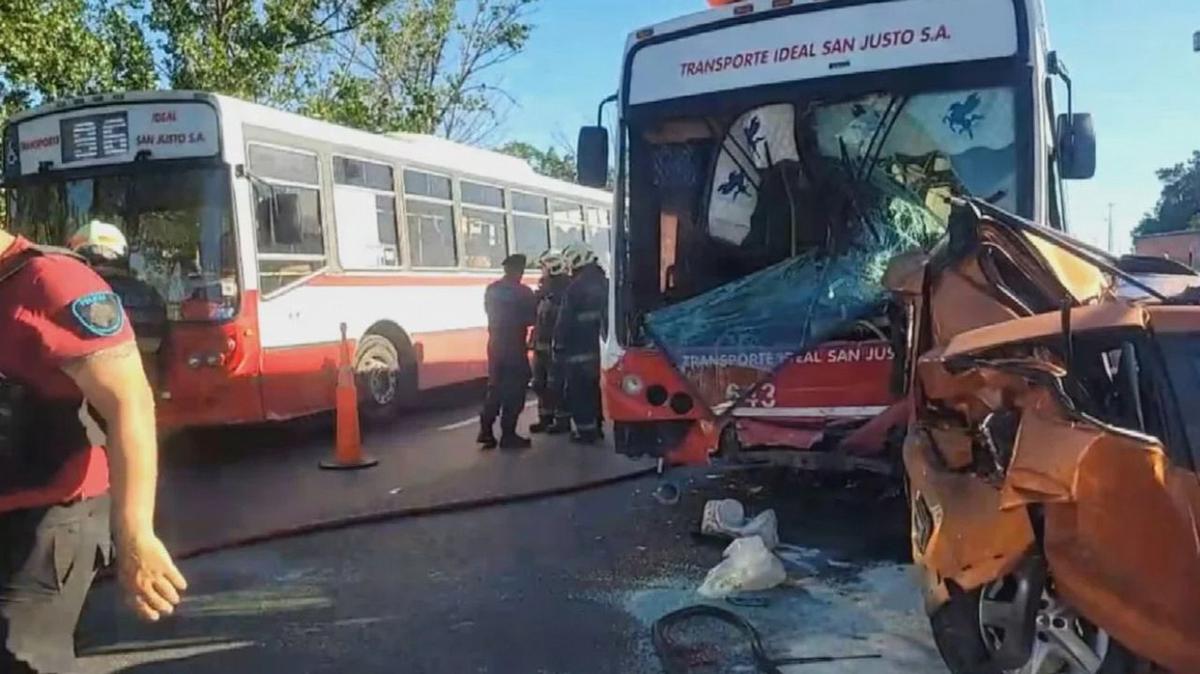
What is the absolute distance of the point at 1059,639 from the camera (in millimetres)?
3438

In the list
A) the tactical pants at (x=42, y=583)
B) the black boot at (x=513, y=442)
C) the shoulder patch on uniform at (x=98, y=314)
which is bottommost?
the black boot at (x=513, y=442)

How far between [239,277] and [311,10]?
9800 millimetres

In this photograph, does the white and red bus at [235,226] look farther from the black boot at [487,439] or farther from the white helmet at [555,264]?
the white helmet at [555,264]

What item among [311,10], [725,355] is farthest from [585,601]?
[311,10]

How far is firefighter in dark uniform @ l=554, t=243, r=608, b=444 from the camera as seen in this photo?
10.7 metres

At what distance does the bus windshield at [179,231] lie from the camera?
9250mm

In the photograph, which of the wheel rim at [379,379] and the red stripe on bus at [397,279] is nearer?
the red stripe on bus at [397,279]

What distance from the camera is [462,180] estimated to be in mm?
13266

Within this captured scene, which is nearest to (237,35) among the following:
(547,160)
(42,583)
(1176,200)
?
(42,583)

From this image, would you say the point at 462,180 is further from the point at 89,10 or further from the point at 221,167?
the point at 89,10

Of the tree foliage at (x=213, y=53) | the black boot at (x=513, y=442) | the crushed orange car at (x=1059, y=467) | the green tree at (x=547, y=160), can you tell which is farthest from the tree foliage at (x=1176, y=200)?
the crushed orange car at (x=1059, y=467)

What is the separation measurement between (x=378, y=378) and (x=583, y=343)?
2313 millimetres

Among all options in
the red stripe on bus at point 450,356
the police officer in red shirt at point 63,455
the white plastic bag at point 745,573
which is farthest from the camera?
the red stripe on bus at point 450,356

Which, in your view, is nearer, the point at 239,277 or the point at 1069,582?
the point at 1069,582
